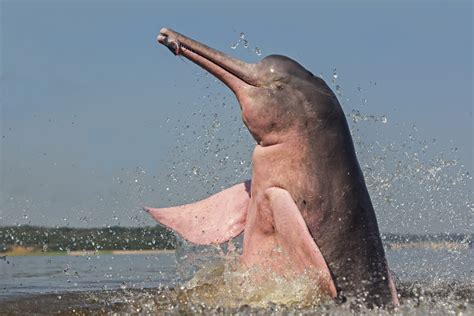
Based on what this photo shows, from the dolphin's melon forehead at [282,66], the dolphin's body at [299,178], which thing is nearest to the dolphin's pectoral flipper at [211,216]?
the dolphin's body at [299,178]

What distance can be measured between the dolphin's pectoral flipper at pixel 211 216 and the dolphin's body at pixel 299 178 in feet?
1.55

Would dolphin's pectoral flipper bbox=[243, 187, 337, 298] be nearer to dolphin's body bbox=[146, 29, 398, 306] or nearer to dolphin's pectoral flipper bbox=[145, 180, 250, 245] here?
dolphin's body bbox=[146, 29, 398, 306]

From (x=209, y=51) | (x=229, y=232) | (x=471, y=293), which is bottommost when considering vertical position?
(x=471, y=293)

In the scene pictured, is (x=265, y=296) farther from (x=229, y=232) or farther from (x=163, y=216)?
(x=163, y=216)

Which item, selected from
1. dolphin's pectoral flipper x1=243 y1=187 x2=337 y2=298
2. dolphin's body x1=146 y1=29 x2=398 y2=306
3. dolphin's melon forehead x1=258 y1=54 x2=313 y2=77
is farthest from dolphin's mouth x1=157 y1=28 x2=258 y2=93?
dolphin's pectoral flipper x1=243 y1=187 x2=337 y2=298

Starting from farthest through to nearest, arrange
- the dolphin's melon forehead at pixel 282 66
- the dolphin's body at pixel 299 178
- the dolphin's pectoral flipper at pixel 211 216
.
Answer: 1. the dolphin's pectoral flipper at pixel 211 216
2. the dolphin's melon forehead at pixel 282 66
3. the dolphin's body at pixel 299 178

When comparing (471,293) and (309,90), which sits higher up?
(309,90)

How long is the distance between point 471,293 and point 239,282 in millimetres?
4115

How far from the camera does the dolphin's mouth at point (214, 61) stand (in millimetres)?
9641

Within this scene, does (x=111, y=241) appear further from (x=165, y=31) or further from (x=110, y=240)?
(x=165, y=31)

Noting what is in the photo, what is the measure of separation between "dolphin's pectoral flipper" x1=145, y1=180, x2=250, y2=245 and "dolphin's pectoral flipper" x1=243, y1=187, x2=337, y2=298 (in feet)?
1.82

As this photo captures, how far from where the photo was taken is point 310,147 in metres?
9.22

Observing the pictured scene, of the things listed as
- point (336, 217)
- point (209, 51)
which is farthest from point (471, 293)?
point (209, 51)

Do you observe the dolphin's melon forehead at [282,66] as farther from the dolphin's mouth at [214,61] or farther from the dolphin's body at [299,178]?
the dolphin's mouth at [214,61]
